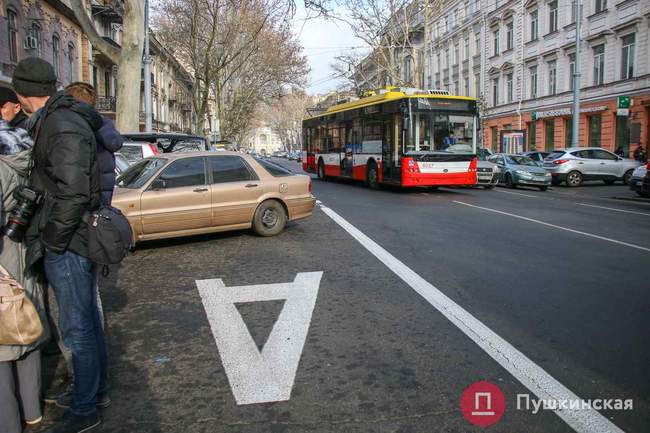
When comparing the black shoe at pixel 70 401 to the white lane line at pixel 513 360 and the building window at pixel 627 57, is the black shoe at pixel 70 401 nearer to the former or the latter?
the white lane line at pixel 513 360

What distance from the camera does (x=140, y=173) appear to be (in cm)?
857

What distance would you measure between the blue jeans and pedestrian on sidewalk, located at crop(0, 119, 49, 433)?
14 cm

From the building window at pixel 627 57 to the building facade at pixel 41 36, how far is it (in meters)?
26.3

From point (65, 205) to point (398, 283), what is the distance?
3839mm

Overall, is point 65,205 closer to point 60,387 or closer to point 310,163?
point 60,387

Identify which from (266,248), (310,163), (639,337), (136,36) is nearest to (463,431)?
(639,337)

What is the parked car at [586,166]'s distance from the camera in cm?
2283

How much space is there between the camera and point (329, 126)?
23.3 meters

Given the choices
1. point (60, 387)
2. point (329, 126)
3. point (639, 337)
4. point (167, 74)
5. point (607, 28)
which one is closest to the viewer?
point (60, 387)

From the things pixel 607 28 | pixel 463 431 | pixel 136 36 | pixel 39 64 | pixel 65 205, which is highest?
pixel 607 28

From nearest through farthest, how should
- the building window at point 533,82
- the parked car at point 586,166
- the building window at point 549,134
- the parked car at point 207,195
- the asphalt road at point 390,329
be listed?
the asphalt road at point 390,329
the parked car at point 207,195
the parked car at point 586,166
the building window at point 549,134
the building window at point 533,82

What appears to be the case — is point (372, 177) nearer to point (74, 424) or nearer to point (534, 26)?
point (74, 424)

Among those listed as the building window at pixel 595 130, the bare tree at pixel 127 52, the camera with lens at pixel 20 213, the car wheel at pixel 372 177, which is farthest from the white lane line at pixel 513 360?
the building window at pixel 595 130

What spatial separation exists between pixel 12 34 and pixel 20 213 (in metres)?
24.1
